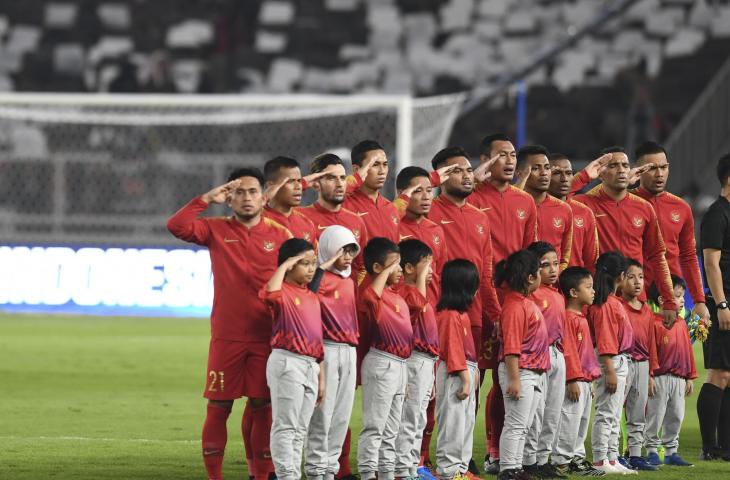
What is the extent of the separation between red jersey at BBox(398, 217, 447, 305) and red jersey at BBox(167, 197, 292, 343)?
79 centimetres

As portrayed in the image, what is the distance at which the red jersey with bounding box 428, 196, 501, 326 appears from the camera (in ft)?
25.1

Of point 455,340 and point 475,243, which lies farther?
point 475,243

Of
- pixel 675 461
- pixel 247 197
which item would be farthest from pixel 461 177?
pixel 675 461

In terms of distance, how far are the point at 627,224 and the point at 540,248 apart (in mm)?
1054

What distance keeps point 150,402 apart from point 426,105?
7.73 metres

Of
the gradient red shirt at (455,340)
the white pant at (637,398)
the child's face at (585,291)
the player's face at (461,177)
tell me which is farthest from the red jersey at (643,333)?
the gradient red shirt at (455,340)

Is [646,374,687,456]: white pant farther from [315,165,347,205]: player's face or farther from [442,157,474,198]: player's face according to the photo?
[315,165,347,205]: player's face

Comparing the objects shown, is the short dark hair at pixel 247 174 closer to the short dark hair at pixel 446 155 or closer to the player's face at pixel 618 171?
the short dark hair at pixel 446 155

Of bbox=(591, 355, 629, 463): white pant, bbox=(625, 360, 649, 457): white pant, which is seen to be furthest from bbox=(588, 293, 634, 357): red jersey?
bbox=(625, 360, 649, 457): white pant

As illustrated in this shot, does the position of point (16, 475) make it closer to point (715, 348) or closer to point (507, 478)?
point (507, 478)

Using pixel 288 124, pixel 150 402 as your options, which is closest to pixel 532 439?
pixel 150 402

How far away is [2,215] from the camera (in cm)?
2109

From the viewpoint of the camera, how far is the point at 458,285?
7137 mm

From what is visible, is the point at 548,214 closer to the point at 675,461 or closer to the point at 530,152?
the point at 530,152
